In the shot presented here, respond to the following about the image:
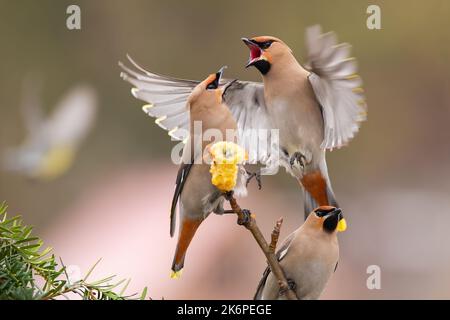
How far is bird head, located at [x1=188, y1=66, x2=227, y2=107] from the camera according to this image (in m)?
1.34

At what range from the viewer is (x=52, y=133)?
2486 millimetres

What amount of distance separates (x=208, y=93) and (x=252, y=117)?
0.12 metres

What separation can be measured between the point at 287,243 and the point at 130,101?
3.75 ft

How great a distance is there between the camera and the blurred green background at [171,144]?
2.00 metres

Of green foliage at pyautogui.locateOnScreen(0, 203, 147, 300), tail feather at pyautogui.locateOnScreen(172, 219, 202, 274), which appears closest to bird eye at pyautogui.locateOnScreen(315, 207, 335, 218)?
tail feather at pyautogui.locateOnScreen(172, 219, 202, 274)

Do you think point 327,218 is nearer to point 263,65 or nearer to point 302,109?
point 302,109

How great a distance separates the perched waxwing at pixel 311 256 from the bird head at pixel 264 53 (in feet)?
1.02

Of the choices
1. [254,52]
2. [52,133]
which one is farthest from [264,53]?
[52,133]

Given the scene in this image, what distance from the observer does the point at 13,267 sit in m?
0.85

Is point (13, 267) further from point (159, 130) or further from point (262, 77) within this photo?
point (159, 130)

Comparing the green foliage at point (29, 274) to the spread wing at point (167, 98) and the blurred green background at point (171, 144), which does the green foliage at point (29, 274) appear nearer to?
the spread wing at point (167, 98)

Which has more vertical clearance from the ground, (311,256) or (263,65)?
(263,65)

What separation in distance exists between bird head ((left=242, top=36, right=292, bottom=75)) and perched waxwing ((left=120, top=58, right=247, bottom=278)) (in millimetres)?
82
